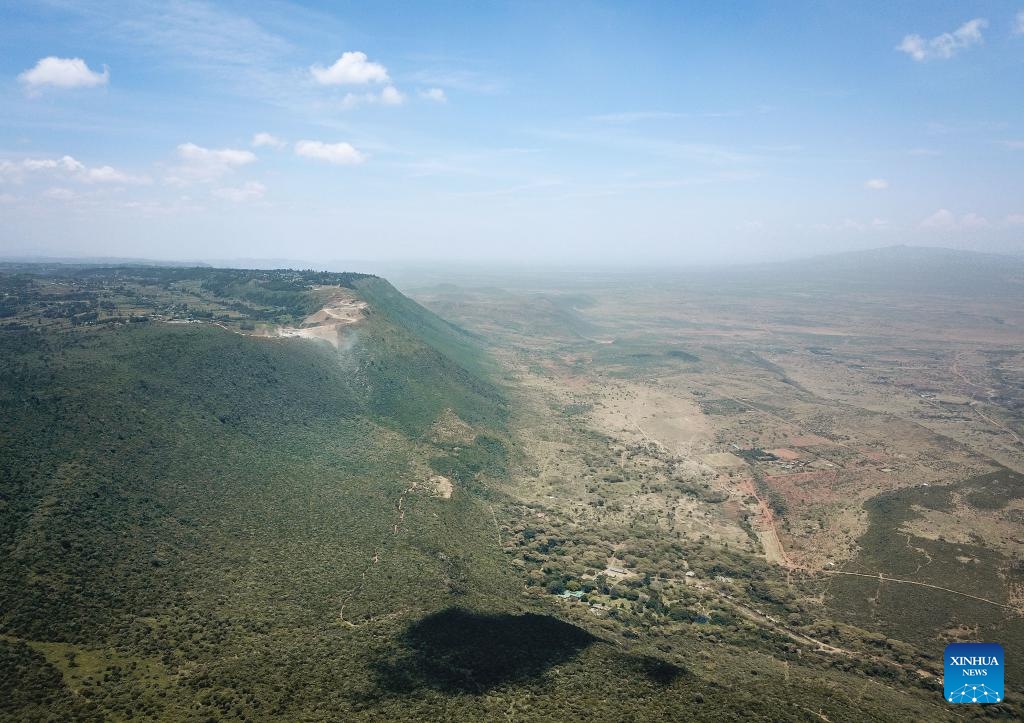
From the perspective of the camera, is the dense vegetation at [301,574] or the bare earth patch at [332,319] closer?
the dense vegetation at [301,574]

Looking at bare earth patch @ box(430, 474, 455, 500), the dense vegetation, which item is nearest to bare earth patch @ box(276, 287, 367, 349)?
the dense vegetation

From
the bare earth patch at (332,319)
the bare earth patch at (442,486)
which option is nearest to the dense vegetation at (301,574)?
the bare earth patch at (442,486)

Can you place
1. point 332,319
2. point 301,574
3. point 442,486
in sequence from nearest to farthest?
point 301,574 < point 442,486 < point 332,319

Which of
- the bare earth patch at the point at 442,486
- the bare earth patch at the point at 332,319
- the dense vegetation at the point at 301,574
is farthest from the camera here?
the bare earth patch at the point at 332,319

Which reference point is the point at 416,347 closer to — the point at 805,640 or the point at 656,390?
the point at 656,390

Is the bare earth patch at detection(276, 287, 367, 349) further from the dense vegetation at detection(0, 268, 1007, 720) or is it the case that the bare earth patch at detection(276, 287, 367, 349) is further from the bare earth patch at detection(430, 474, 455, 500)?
the bare earth patch at detection(430, 474, 455, 500)

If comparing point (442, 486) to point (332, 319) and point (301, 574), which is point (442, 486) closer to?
point (301, 574)

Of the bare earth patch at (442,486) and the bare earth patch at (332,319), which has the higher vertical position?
the bare earth patch at (332,319)

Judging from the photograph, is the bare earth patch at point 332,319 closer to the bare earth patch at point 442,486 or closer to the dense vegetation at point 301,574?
the dense vegetation at point 301,574

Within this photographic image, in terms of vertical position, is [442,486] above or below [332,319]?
below

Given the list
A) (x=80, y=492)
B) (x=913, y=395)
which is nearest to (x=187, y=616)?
(x=80, y=492)

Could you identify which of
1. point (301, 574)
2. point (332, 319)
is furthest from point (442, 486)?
point (332, 319)
